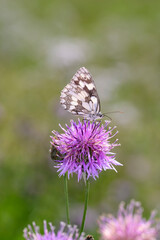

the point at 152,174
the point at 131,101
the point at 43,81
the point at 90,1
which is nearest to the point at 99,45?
the point at 43,81

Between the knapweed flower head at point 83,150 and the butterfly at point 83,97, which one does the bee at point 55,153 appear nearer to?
the knapweed flower head at point 83,150

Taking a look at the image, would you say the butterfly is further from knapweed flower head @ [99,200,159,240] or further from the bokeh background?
the bokeh background

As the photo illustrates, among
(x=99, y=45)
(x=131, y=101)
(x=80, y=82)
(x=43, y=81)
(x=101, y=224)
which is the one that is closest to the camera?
(x=101, y=224)

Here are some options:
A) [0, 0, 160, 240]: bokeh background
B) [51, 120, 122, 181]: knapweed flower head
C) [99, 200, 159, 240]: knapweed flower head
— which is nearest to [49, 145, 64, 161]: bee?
[51, 120, 122, 181]: knapweed flower head

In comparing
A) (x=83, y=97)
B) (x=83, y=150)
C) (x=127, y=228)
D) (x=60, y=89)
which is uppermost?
(x=60, y=89)

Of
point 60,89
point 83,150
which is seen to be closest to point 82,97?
point 83,150

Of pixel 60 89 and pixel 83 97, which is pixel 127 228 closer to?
pixel 83 97

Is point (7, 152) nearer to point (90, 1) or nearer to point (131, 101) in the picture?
point (131, 101)
